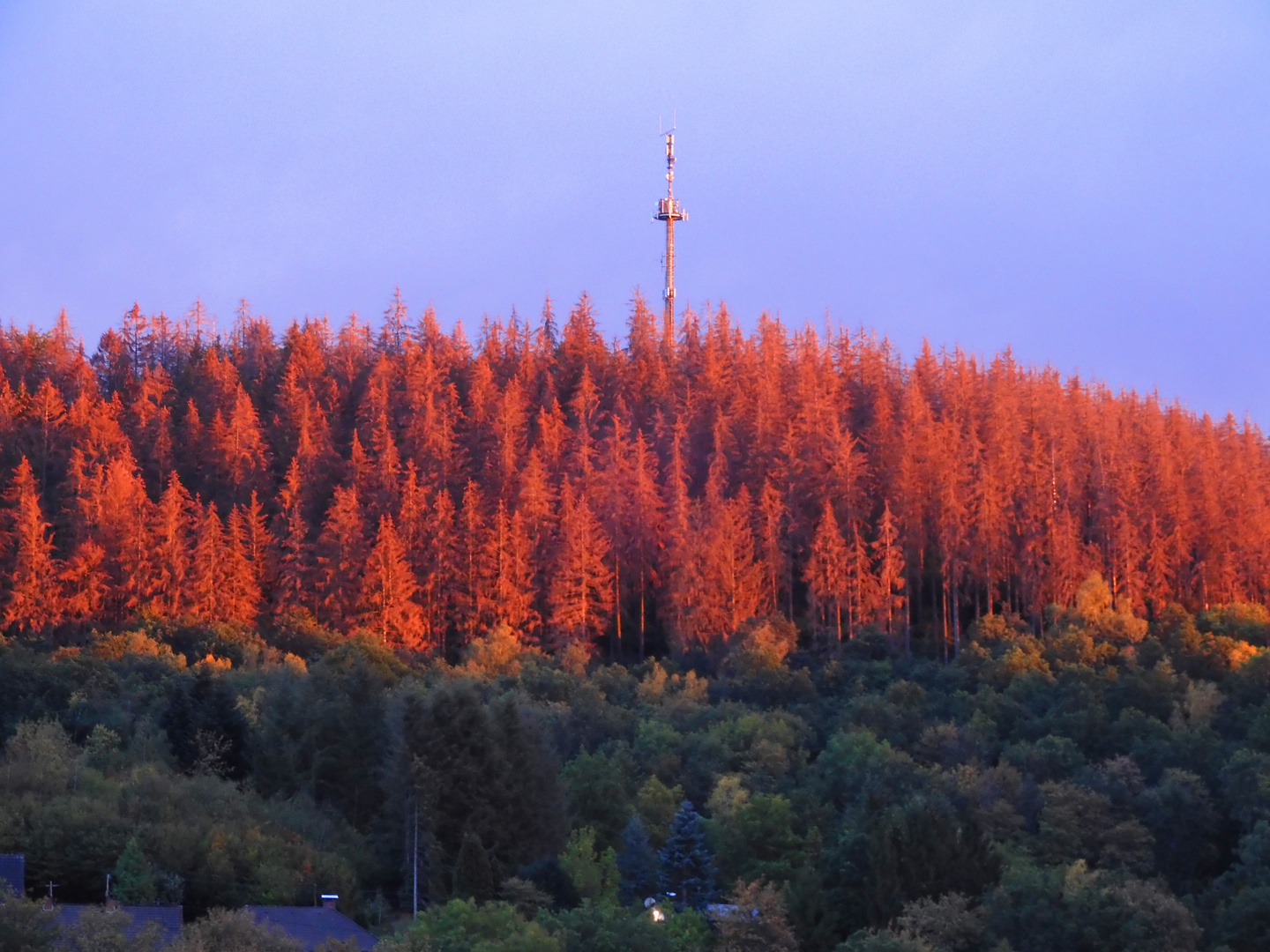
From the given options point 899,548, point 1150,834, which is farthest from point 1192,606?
point 1150,834

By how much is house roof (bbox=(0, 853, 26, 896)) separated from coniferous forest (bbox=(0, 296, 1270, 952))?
2.81 metres

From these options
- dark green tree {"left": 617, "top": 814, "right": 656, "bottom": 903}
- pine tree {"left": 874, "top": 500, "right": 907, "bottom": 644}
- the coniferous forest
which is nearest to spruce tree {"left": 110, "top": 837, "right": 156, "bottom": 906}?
the coniferous forest

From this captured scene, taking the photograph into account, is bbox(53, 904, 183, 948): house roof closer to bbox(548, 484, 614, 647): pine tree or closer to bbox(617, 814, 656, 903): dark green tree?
bbox(617, 814, 656, 903): dark green tree

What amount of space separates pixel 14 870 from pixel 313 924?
25.0 feet

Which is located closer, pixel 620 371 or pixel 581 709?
pixel 581 709

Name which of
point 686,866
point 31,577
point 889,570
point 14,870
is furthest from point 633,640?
point 14,870

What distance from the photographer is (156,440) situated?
7962 centimetres

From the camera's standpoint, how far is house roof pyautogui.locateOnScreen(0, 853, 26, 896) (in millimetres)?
37750

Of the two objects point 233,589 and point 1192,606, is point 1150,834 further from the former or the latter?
point 233,589

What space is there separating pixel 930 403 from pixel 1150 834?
42.8m

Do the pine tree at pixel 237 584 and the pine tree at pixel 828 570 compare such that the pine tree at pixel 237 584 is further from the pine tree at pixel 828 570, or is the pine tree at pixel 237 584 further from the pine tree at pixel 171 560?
the pine tree at pixel 828 570

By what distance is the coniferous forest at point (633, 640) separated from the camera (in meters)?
41.7

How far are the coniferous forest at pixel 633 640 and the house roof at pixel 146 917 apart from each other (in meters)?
4.15

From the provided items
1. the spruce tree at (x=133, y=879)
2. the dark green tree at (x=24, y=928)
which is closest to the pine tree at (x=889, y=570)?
the spruce tree at (x=133, y=879)
